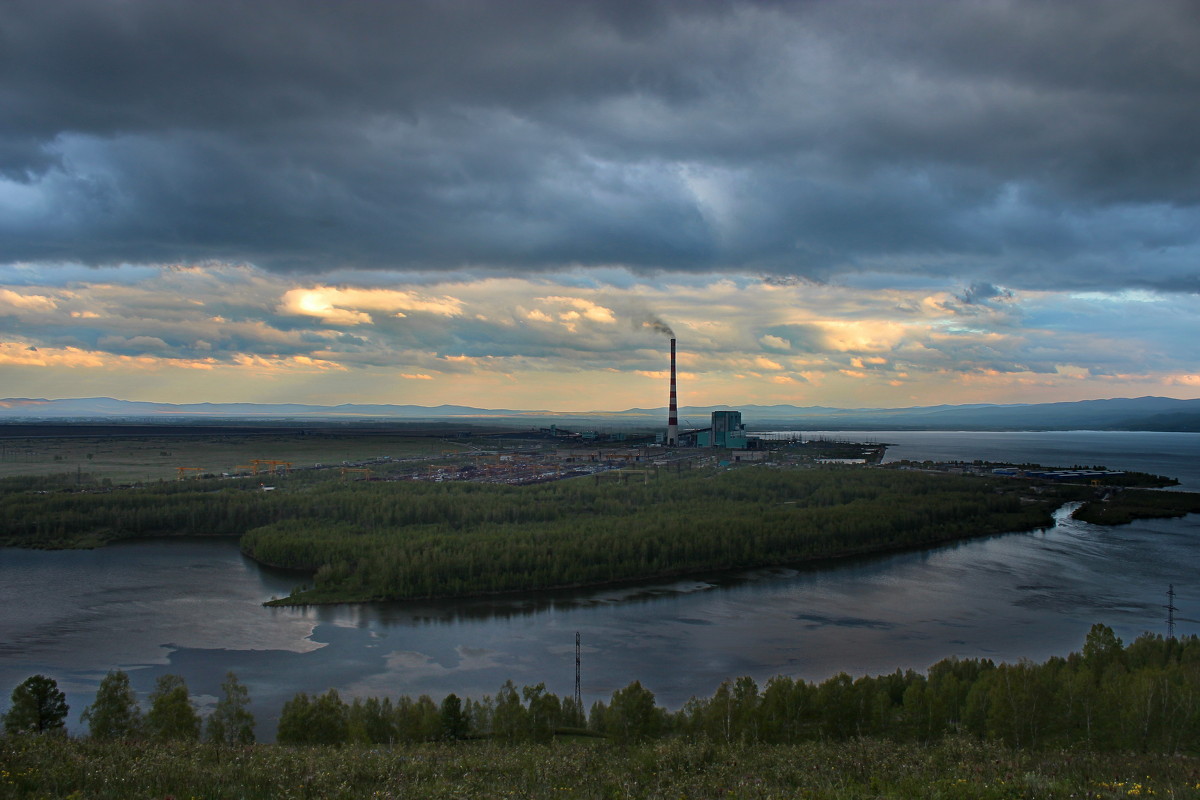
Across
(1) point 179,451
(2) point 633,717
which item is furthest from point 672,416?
(2) point 633,717

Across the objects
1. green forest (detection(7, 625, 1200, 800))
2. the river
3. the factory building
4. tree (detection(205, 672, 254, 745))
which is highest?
the factory building

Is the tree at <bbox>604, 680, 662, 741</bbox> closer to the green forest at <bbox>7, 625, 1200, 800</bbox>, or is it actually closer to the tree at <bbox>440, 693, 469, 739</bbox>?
the green forest at <bbox>7, 625, 1200, 800</bbox>

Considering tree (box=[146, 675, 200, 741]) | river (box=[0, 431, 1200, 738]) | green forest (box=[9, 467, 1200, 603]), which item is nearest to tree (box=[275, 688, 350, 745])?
tree (box=[146, 675, 200, 741])

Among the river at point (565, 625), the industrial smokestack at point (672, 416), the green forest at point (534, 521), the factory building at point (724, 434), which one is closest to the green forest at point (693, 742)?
the river at point (565, 625)

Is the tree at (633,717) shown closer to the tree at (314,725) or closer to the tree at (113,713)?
the tree at (314,725)

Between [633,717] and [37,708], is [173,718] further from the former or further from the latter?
[633,717]

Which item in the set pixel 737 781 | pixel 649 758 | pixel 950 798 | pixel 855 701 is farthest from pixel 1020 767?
pixel 855 701
